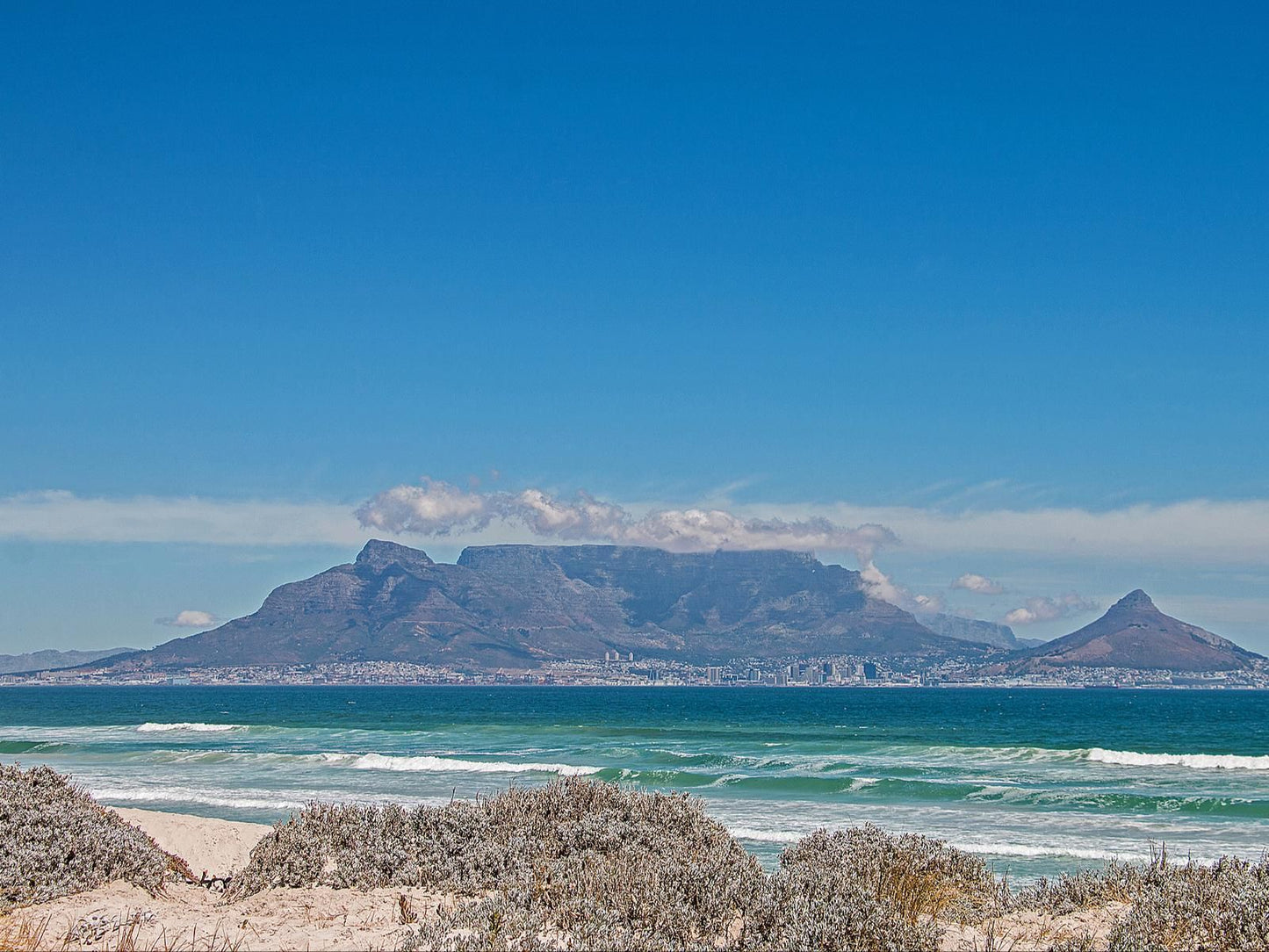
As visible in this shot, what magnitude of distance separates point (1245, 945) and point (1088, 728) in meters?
71.5

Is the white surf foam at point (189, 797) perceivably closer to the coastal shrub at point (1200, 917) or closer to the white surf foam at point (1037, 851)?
the white surf foam at point (1037, 851)

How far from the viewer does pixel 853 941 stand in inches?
273

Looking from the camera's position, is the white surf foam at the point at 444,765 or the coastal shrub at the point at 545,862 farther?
the white surf foam at the point at 444,765

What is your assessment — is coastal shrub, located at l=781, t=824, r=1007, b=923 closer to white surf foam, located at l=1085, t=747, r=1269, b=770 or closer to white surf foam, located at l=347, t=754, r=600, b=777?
white surf foam, located at l=347, t=754, r=600, b=777

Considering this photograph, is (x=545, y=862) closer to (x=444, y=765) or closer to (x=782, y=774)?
(x=782, y=774)

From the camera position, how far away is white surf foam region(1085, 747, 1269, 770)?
39.0 metres

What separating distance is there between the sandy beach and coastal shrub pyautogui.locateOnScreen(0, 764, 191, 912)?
141 mm

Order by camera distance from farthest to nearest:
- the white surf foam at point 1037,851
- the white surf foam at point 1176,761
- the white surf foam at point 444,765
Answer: the white surf foam at point 1176,761 < the white surf foam at point 444,765 < the white surf foam at point 1037,851

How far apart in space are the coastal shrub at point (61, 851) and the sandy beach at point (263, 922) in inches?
5.5

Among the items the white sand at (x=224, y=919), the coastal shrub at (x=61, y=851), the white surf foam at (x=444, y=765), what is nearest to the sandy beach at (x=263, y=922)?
the white sand at (x=224, y=919)

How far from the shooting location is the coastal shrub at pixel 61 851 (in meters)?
8.56

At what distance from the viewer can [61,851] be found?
8945mm

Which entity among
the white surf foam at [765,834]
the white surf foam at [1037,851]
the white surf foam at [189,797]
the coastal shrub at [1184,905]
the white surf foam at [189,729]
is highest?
the coastal shrub at [1184,905]

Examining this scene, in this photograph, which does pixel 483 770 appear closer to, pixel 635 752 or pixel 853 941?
pixel 635 752
